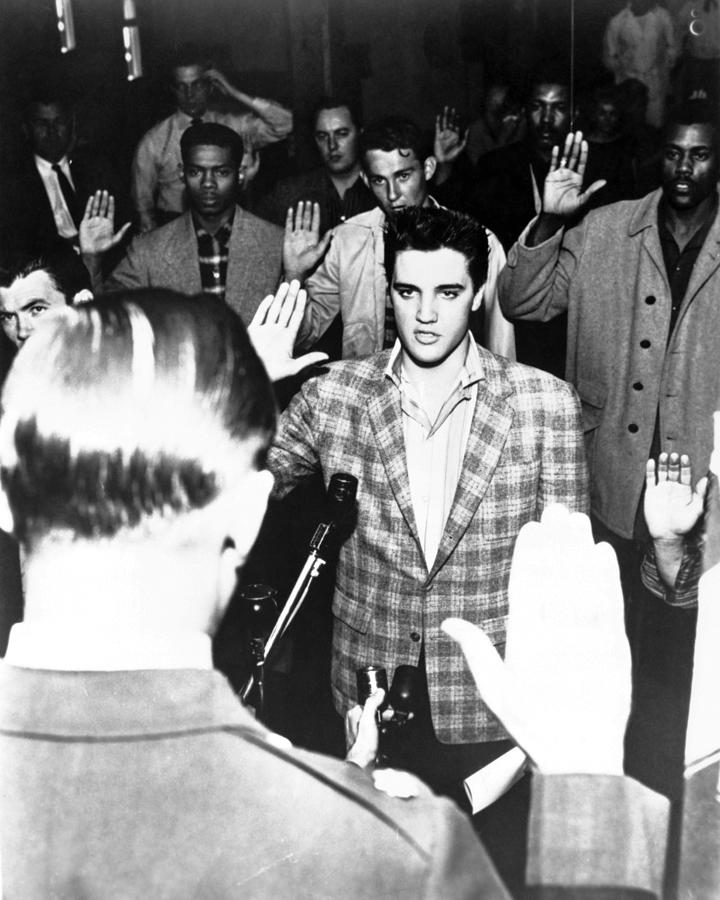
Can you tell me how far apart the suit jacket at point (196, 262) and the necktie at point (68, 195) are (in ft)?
0.43

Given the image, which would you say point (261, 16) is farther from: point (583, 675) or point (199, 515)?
point (583, 675)

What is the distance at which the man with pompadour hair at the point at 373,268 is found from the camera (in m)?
1.82

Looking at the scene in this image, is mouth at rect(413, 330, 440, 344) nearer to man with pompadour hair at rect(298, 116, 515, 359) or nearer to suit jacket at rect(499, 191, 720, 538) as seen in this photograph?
man with pompadour hair at rect(298, 116, 515, 359)

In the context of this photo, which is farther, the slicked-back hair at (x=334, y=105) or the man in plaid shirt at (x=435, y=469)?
the slicked-back hair at (x=334, y=105)

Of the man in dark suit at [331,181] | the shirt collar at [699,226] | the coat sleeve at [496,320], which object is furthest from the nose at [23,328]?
the shirt collar at [699,226]

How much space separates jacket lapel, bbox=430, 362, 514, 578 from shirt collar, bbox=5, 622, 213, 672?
0.68 m

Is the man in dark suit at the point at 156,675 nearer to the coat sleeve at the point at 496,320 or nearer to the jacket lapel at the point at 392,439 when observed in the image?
the jacket lapel at the point at 392,439

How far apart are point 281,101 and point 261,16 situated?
0.56 feet

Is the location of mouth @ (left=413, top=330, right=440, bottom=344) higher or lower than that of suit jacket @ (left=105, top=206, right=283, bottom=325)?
lower

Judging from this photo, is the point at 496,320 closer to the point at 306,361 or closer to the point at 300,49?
the point at 306,361

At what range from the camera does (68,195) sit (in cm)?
177

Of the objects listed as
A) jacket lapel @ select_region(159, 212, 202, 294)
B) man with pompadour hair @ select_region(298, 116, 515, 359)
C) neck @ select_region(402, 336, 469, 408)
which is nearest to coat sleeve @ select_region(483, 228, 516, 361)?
man with pompadour hair @ select_region(298, 116, 515, 359)

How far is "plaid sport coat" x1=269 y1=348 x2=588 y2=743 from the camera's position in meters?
1.67

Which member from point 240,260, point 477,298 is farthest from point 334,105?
point 477,298
